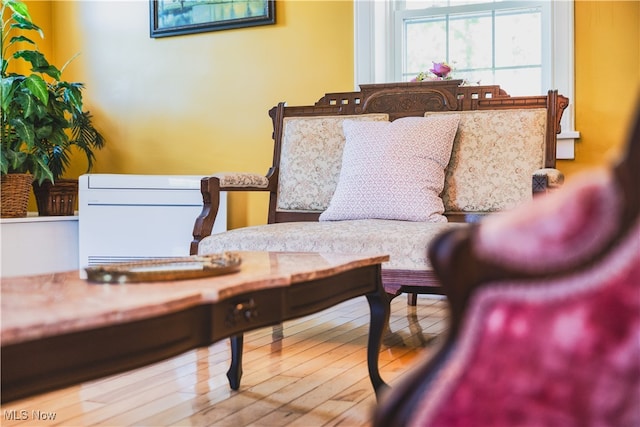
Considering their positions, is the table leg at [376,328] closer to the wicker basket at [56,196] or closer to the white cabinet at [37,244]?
the white cabinet at [37,244]

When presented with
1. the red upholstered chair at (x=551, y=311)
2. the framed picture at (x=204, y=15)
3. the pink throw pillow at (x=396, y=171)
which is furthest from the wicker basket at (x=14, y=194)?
the red upholstered chair at (x=551, y=311)

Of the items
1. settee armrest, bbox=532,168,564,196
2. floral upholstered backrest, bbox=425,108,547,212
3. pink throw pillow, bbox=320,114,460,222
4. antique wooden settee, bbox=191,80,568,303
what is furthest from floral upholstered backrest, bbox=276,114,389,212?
settee armrest, bbox=532,168,564,196

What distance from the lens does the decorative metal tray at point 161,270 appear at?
4.22 ft

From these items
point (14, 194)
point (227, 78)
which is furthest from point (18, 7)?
point (227, 78)

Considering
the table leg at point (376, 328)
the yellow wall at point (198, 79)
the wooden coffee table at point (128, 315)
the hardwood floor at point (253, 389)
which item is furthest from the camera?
the yellow wall at point (198, 79)

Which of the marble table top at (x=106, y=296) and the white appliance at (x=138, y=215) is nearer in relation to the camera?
the marble table top at (x=106, y=296)

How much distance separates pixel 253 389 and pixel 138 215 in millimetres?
1896

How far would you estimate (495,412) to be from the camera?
63cm

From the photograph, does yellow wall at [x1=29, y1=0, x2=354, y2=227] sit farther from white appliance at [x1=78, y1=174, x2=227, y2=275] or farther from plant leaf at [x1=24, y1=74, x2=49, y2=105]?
plant leaf at [x1=24, y1=74, x2=49, y2=105]

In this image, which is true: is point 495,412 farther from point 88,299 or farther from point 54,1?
point 54,1

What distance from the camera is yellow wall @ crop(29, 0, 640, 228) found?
11.0ft

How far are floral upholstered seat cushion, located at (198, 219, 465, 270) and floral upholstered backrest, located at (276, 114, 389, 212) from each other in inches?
19.4

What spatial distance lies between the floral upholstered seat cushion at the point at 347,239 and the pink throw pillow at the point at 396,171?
0.48ft

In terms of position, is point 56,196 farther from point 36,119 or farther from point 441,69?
point 441,69
